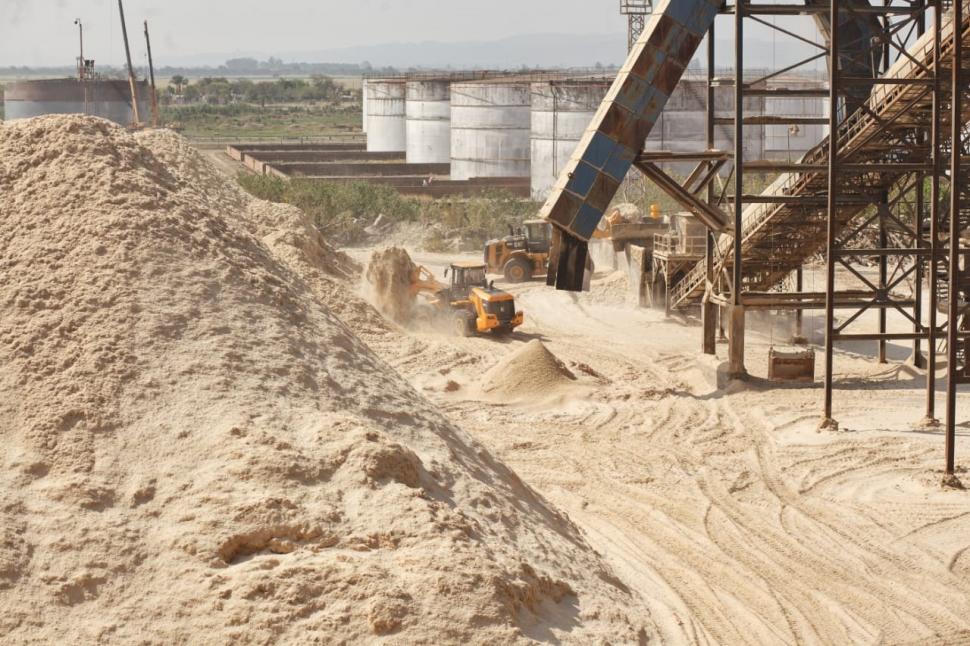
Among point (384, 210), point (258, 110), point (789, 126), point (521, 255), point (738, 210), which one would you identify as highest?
point (258, 110)

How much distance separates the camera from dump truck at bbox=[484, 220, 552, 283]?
38250 millimetres

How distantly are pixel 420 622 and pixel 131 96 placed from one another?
63198 mm

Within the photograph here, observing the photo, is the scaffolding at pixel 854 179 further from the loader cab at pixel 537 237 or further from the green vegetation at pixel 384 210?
the green vegetation at pixel 384 210

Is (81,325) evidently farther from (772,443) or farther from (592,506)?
(772,443)

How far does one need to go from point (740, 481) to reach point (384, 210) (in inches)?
1271

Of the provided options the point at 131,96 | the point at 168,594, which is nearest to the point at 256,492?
the point at 168,594

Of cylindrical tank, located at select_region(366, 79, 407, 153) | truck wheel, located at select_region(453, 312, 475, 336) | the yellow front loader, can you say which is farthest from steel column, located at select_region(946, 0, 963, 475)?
cylindrical tank, located at select_region(366, 79, 407, 153)

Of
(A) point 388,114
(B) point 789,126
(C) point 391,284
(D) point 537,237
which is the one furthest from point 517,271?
(A) point 388,114

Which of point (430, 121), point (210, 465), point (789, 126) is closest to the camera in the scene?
point (210, 465)

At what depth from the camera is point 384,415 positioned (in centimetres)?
1251

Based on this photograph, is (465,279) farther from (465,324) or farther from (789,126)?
(789,126)

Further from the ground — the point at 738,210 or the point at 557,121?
the point at 557,121

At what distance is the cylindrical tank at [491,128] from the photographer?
62094 mm

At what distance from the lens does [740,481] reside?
1891 cm
